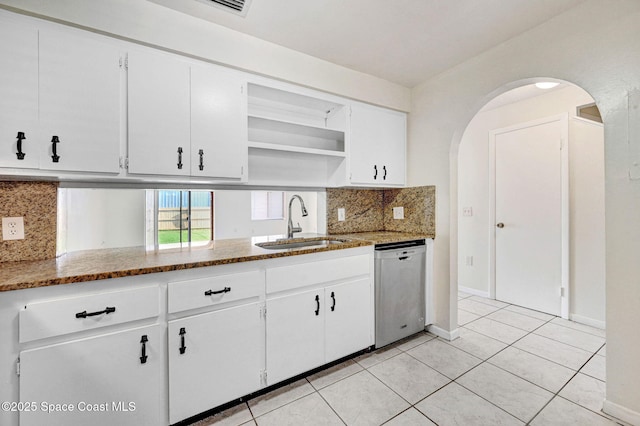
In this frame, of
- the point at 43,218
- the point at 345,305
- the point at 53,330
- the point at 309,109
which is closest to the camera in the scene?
the point at 53,330

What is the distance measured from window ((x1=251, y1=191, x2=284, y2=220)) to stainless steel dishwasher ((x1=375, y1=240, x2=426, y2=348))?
113cm

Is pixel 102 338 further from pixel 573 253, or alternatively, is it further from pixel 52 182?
pixel 573 253

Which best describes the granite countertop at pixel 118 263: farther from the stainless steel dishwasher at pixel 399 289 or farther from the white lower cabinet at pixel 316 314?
the stainless steel dishwasher at pixel 399 289

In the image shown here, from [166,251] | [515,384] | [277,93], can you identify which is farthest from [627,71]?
[166,251]

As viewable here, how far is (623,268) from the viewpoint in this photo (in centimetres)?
157

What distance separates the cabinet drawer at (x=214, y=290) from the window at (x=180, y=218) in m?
0.73

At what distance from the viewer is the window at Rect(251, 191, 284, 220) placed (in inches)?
107

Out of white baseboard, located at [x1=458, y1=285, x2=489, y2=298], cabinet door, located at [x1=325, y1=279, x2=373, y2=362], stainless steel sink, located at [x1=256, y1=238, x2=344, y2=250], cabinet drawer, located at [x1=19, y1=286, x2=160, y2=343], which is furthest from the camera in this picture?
white baseboard, located at [x1=458, y1=285, x2=489, y2=298]

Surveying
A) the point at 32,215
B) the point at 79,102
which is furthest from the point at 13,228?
the point at 79,102

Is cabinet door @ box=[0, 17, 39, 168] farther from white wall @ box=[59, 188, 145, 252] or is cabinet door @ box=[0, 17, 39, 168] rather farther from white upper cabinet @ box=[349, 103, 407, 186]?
white upper cabinet @ box=[349, 103, 407, 186]

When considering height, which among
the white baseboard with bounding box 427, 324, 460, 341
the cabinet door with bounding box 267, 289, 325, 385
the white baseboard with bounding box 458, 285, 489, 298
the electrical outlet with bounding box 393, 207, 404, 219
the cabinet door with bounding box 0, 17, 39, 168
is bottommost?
the white baseboard with bounding box 427, 324, 460, 341

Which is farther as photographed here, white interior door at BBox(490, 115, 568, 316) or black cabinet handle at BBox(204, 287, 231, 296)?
white interior door at BBox(490, 115, 568, 316)

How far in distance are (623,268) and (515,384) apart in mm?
1016

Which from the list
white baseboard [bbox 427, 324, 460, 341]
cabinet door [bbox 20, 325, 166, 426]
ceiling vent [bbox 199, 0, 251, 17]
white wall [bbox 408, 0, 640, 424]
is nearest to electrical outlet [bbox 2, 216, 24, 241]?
cabinet door [bbox 20, 325, 166, 426]
